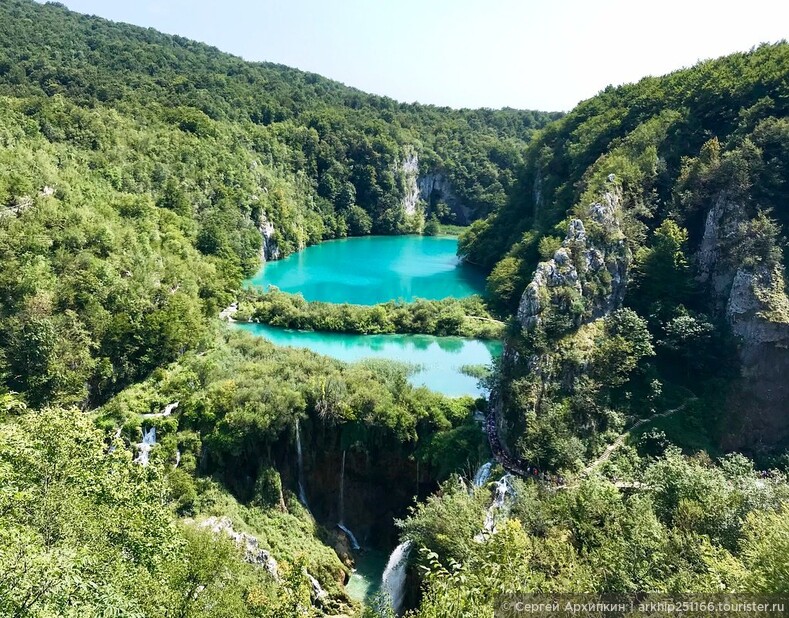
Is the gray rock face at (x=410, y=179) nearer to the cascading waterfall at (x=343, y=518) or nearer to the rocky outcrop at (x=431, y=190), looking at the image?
the rocky outcrop at (x=431, y=190)

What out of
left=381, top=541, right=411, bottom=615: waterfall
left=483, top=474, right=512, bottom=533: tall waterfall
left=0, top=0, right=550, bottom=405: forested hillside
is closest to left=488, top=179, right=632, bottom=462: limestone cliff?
left=483, top=474, right=512, bottom=533: tall waterfall

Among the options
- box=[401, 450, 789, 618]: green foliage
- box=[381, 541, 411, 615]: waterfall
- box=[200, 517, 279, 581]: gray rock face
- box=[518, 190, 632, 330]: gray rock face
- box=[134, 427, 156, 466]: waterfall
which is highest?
box=[518, 190, 632, 330]: gray rock face

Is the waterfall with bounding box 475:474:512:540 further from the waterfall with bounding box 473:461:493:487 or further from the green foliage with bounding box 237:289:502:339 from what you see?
the green foliage with bounding box 237:289:502:339

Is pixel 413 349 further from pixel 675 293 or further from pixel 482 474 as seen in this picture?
pixel 675 293

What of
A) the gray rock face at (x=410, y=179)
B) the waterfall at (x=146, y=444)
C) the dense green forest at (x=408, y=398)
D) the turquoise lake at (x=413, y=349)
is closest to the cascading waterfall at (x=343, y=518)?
the dense green forest at (x=408, y=398)

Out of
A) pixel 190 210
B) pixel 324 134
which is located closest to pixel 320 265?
pixel 190 210

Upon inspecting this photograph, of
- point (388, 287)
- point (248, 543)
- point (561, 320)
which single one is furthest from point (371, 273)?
point (248, 543)
